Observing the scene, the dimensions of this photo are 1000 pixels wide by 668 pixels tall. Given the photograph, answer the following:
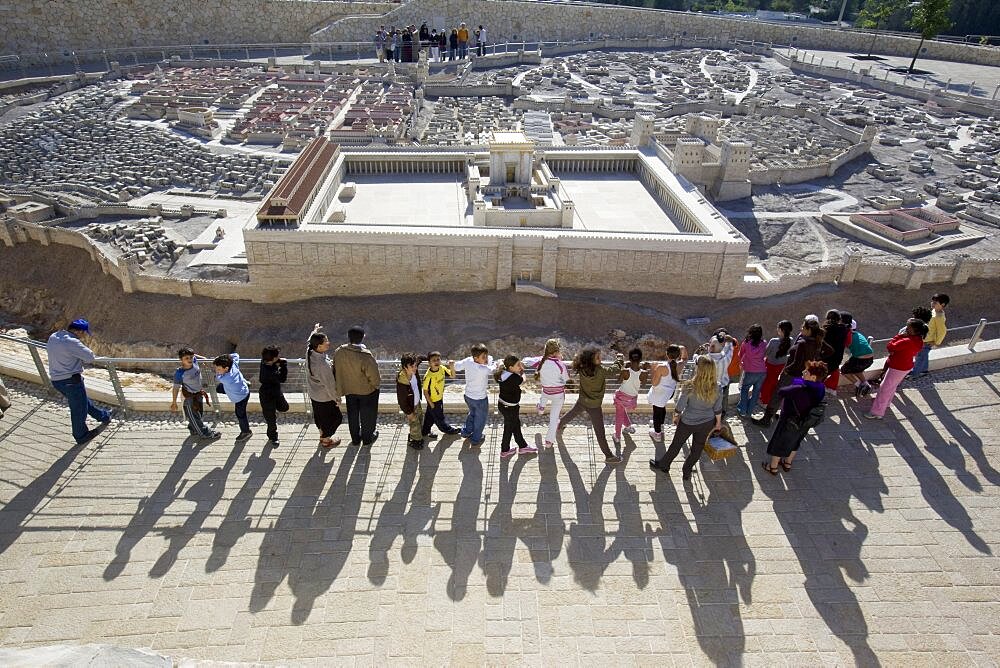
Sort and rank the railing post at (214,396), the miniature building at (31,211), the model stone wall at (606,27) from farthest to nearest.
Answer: the model stone wall at (606,27) < the miniature building at (31,211) < the railing post at (214,396)

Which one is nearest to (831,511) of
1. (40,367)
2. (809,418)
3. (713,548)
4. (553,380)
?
(809,418)

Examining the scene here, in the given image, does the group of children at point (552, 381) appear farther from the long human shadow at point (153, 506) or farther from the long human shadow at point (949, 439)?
the long human shadow at point (949, 439)

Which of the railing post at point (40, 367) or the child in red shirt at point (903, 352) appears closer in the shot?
the child in red shirt at point (903, 352)

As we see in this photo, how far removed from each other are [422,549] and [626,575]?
2182 mm

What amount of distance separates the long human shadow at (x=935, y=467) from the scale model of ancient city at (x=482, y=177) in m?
11.6

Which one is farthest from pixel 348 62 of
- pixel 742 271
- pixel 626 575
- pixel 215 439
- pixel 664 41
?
pixel 626 575

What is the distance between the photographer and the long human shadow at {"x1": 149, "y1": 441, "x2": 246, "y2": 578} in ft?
21.9

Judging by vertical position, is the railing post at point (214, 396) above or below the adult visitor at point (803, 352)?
below

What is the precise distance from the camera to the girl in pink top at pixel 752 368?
337 inches

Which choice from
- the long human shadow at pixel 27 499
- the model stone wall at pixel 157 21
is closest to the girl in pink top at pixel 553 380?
the long human shadow at pixel 27 499

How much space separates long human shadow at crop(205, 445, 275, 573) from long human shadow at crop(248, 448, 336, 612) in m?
0.34

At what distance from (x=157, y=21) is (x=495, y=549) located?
56375mm

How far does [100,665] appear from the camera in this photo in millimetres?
3596

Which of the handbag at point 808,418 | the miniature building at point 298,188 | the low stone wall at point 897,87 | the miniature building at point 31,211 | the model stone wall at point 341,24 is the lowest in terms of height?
the miniature building at point 31,211
